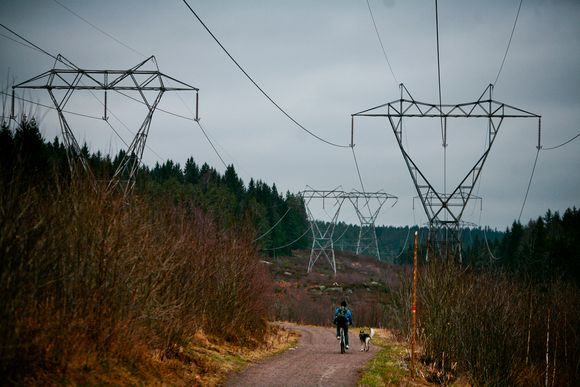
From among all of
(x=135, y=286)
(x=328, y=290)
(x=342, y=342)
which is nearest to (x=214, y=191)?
(x=328, y=290)

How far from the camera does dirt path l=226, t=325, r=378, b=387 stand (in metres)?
17.8

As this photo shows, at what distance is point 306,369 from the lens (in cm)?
2075

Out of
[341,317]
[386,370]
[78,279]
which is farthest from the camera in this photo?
[341,317]

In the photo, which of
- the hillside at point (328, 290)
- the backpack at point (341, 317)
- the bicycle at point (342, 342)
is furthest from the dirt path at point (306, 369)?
the hillside at point (328, 290)

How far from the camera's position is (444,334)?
957 inches

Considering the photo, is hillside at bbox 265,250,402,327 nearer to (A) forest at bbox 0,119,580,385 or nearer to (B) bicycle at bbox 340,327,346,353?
(B) bicycle at bbox 340,327,346,353

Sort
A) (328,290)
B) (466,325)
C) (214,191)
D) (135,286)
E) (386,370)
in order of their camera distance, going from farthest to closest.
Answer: (214,191)
(328,290)
(466,325)
(386,370)
(135,286)

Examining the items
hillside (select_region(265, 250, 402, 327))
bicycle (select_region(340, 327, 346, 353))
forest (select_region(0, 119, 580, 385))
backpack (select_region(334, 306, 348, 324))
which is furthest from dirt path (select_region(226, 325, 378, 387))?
hillside (select_region(265, 250, 402, 327))

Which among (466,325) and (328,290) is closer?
(466,325)

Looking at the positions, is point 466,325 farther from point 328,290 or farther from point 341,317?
point 328,290

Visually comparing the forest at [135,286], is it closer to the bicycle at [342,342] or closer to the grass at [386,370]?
the grass at [386,370]

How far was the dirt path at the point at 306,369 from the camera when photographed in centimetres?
1777

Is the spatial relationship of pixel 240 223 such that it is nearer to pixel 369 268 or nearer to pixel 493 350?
pixel 493 350

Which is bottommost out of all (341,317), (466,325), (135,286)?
(341,317)
